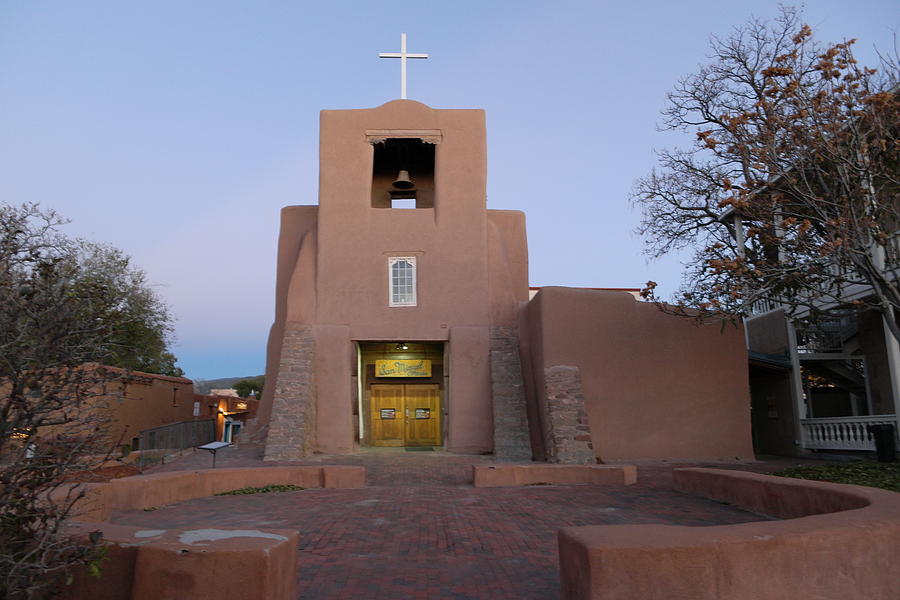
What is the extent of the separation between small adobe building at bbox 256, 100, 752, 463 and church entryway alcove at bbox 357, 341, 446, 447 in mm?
44

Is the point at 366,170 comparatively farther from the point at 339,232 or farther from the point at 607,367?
the point at 607,367

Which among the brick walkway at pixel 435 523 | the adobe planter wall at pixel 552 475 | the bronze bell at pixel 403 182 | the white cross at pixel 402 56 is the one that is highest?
the white cross at pixel 402 56

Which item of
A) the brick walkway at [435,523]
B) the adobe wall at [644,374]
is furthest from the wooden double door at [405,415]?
the brick walkway at [435,523]

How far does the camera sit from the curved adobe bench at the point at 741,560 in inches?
153

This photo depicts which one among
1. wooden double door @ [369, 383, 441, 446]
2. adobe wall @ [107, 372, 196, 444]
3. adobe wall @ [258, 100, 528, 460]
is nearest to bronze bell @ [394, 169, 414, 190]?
adobe wall @ [258, 100, 528, 460]

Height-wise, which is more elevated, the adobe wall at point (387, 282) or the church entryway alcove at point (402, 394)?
the adobe wall at point (387, 282)

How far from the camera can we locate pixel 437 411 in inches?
811

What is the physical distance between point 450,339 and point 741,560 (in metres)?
14.4

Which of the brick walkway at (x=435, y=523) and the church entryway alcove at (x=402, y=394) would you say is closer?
the brick walkway at (x=435, y=523)

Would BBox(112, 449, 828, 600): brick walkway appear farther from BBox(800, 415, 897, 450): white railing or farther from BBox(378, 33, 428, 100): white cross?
BBox(378, 33, 428, 100): white cross

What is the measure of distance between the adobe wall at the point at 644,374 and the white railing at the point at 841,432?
1821 mm

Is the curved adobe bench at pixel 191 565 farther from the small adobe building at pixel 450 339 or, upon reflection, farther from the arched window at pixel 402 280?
the arched window at pixel 402 280

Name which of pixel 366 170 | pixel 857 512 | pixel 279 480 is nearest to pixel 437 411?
pixel 366 170

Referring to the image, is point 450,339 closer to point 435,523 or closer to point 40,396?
point 435,523
